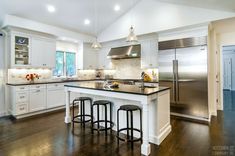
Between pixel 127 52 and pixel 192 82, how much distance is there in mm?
2629

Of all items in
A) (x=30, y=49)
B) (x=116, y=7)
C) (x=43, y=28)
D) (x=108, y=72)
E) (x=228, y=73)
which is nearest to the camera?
(x=30, y=49)

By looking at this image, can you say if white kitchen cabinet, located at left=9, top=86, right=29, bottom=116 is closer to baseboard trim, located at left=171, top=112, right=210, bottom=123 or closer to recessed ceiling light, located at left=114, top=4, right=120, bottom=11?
recessed ceiling light, located at left=114, top=4, right=120, bottom=11

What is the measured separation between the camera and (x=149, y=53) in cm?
Result: 552

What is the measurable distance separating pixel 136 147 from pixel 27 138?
2226 millimetres

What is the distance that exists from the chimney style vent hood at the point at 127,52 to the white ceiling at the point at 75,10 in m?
1.19

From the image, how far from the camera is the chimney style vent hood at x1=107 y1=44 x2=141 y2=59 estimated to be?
5680 millimetres

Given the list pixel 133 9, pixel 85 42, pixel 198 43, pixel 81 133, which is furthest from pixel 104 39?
pixel 81 133

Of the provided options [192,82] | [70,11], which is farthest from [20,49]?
[192,82]

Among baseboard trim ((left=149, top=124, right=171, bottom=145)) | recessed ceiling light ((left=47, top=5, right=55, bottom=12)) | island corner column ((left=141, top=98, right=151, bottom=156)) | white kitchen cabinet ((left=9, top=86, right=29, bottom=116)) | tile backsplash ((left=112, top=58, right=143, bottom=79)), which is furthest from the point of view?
tile backsplash ((left=112, top=58, right=143, bottom=79))

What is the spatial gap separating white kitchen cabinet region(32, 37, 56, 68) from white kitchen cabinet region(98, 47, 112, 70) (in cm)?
229

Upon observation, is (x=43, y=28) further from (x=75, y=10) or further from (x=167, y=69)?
(x=167, y=69)

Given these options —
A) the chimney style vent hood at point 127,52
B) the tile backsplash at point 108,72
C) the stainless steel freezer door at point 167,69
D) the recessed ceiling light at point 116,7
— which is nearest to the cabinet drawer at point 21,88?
the tile backsplash at point 108,72

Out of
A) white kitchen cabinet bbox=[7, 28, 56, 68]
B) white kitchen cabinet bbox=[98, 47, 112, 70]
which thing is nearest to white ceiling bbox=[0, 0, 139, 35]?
white kitchen cabinet bbox=[7, 28, 56, 68]

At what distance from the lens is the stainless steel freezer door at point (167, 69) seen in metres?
4.57
